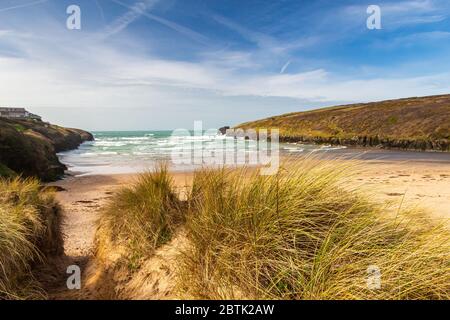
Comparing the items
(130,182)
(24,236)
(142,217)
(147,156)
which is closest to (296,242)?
(142,217)

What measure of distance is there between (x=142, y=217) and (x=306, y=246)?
7.73 feet

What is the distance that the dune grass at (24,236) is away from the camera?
12.2 feet

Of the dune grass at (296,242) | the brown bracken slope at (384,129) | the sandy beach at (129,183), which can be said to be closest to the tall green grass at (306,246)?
the dune grass at (296,242)

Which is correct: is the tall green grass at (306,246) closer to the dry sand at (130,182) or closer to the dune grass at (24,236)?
the dry sand at (130,182)

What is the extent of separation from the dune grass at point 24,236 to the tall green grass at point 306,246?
2109 millimetres

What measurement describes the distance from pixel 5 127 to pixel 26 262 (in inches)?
596

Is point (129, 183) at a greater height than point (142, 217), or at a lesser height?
greater

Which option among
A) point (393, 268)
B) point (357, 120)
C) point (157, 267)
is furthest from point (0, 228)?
point (357, 120)

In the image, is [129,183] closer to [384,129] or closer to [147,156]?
[147,156]

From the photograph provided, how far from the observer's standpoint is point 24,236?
14.3ft

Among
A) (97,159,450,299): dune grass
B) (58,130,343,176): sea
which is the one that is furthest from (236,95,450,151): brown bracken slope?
(97,159,450,299): dune grass

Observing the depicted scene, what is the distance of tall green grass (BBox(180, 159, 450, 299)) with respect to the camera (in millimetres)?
2709

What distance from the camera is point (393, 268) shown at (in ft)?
8.91

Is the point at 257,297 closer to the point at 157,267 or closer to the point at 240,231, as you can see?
the point at 240,231
